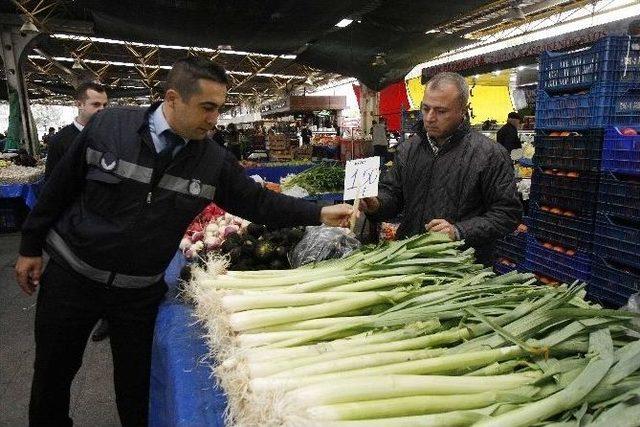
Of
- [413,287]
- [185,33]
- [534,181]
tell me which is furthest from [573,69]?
[185,33]

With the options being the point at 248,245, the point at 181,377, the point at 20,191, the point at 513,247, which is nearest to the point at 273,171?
the point at 20,191

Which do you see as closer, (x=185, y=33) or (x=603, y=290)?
(x=603, y=290)

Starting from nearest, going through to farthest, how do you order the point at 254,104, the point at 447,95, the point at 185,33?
the point at 447,95 < the point at 185,33 < the point at 254,104

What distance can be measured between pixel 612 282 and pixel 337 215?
2977 millimetres

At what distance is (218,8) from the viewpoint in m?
5.43

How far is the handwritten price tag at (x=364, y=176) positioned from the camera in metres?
2.33

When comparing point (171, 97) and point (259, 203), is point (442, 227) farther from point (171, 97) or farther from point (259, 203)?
point (171, 97)

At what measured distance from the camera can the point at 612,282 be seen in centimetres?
392

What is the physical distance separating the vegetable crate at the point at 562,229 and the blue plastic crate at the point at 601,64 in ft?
4.32

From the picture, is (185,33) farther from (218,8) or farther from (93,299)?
(93,299)

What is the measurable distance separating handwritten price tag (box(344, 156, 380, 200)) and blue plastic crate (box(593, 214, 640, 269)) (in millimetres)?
2710

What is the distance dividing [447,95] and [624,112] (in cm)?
249

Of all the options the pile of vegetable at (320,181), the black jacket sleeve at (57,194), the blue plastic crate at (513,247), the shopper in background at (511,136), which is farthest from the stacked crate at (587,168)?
the shopper in background at (511,136)

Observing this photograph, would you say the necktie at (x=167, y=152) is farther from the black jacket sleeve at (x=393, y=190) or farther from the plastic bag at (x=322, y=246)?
the black jacket sleeve at (x=393, y=190)
